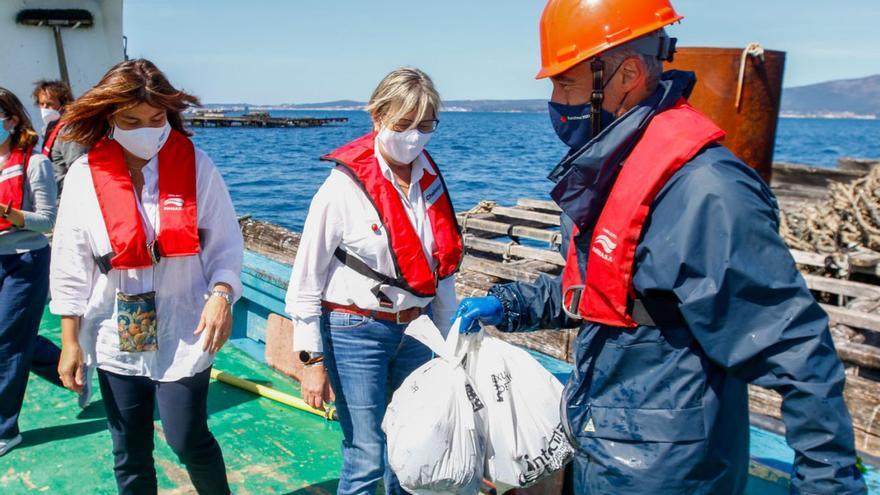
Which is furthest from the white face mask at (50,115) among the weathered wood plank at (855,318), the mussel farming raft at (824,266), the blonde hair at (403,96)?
the weathered wood plank at (855,318)

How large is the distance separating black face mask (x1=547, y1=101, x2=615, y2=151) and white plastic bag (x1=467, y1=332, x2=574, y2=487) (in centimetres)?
74

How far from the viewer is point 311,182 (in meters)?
28.0

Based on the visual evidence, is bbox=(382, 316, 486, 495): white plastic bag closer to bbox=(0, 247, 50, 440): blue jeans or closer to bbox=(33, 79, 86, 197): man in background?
bbox=(0, 247, 50, 440): blue jeans

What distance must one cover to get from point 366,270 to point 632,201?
116cm

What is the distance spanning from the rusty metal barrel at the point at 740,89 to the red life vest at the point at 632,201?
1.91 meters

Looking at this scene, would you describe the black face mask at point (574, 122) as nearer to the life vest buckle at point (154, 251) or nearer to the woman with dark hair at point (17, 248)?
the life vest buckle at point (154, 251)

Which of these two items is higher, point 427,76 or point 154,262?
point 427,76

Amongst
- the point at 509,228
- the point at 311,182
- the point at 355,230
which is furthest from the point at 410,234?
the point at 311,182

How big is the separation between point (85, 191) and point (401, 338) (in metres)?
1.21

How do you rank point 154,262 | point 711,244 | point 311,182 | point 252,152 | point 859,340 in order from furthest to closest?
point 252,152
point 311,182
point 859,340
point 154,262
point 711,244

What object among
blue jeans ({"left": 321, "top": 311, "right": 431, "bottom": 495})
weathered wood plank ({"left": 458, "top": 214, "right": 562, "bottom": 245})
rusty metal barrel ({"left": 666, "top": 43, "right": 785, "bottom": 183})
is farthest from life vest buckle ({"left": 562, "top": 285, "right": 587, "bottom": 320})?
weathered wood plank ({"left": 458, "top": 214, "right": 562, "bottom": 245})

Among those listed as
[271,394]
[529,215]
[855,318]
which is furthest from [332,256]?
[529,215]

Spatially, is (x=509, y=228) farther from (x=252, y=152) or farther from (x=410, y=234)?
(x=252, y=152)

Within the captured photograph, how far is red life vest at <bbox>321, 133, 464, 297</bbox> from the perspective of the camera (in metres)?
2.49
